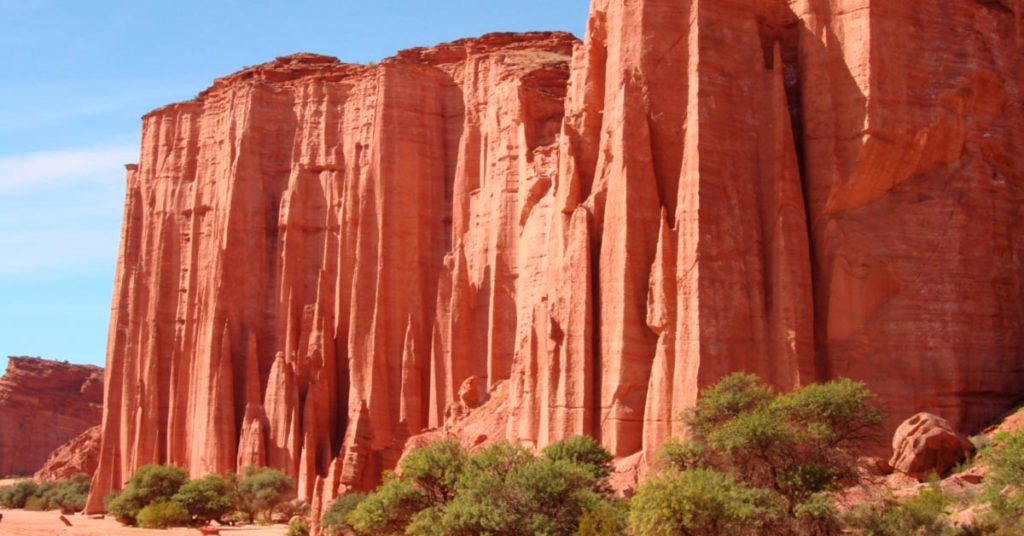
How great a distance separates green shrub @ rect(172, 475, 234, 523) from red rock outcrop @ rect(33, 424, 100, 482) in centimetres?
2699

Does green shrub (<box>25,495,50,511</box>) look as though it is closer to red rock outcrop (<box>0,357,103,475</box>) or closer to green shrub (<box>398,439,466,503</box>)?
red rock outcrop (<box>0,357,103,475</box>)

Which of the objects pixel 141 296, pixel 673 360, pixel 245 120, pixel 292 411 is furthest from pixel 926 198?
pixel 141 296

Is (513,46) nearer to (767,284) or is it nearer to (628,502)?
(767,284)

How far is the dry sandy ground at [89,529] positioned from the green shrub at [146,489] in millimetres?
652

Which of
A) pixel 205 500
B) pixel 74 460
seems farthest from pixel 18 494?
pixel 205 500

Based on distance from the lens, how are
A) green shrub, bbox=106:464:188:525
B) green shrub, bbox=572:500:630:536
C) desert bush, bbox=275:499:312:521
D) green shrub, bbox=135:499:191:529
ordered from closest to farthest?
green shrub, bbox=572:500:630:536 < desert bush, bbox=275:499:312:521 < green shrub, bbox=135:499:191:529 < green shrub, bbox=106:464:188:525

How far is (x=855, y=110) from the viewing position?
Answer: 109 ft

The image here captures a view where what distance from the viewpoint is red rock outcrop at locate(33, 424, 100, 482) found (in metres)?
78.6

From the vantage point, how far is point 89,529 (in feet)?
171

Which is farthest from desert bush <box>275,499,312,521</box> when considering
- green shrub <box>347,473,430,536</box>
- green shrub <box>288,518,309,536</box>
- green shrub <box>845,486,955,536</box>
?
green shrub <box>845,486,955,536</box>

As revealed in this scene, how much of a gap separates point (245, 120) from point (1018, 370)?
137ft

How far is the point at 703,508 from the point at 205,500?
32.1 meters

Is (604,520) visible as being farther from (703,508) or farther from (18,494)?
(18,494)

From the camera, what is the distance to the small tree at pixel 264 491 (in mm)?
51562
